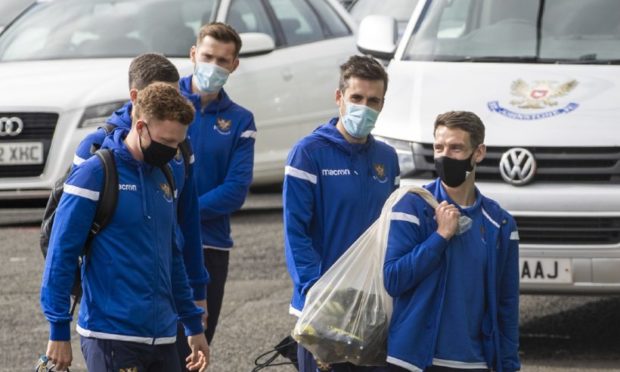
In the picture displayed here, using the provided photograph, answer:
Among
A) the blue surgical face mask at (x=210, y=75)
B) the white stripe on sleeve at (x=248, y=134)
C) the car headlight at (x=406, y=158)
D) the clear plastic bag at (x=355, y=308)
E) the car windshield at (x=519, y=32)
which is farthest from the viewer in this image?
the car windshield at (x=519, y=32)

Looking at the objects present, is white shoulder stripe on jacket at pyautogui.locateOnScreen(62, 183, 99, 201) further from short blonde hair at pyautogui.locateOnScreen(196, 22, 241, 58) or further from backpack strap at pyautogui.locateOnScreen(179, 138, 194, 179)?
short blonde hair at pyautogui.locateOnScreen(196, 22, 241, 58)

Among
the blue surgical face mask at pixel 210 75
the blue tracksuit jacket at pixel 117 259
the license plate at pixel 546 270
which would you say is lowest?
the license plate at pixel 546 270

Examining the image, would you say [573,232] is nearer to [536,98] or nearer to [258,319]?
[536,98]

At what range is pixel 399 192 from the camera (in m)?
6.22

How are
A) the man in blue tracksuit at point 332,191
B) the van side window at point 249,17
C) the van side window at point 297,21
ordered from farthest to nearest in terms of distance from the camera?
Answer: the van side window at point 297,21 → the van side window at point 249,17 → the man in blue tracksuit at point 332,191

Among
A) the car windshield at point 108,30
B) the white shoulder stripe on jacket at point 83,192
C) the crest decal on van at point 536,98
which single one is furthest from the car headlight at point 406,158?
the car windshield at point 108,30

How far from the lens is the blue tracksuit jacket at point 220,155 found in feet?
24.9

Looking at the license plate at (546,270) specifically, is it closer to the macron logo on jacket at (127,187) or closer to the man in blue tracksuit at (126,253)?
the man in blue tracksuit at (126,253)

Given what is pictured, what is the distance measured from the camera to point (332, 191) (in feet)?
21.4

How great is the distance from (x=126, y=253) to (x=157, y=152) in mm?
348

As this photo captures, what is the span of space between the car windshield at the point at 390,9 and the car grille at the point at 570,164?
22.3 ft

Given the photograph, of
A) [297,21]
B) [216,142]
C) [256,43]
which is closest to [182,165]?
[216,142]

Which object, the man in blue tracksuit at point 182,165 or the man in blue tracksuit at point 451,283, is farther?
the man in blue tracksuit at point 182,165

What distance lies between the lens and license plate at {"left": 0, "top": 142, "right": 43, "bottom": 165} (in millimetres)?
13000
